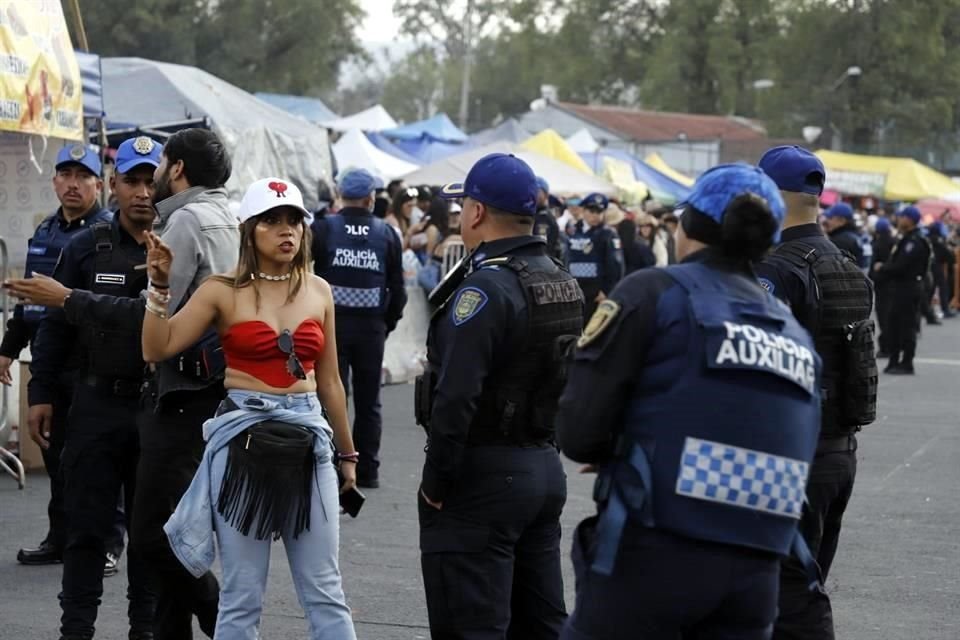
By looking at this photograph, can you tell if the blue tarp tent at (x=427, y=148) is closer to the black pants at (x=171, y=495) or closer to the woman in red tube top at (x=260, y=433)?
the black pants at (x=171, y=495)

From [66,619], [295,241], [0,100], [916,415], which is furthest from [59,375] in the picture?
[916,415]

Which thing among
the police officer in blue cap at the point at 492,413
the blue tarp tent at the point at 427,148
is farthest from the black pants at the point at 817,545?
the blue tarp tent at the point at 427,148

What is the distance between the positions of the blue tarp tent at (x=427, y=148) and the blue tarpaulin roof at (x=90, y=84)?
19363 mm

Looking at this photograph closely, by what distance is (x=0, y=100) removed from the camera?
9922 mm

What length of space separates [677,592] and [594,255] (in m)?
13.6

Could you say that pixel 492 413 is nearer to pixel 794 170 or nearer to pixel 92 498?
pixel 794 170

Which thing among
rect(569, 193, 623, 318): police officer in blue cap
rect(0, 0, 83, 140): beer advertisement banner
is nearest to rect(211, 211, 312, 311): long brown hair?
rect(0, 0, 83, 140): beer advertisement banner

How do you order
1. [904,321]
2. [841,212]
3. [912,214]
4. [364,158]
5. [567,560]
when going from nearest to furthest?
1. [567,560]
2. [841,212]
3. [904,321]
4. [912,214]
5. [364,158]

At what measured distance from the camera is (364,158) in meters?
26.7

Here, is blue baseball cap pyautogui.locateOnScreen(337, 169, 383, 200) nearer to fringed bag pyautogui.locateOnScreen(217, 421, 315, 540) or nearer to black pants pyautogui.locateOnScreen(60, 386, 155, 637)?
black pants pyautogui.locateOnScreen(60, 386, 155, 637)

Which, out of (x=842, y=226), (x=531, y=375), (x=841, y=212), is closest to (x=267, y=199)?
(x=531, y=375)

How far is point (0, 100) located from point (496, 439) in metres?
6.20

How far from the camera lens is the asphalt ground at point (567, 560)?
6.82m

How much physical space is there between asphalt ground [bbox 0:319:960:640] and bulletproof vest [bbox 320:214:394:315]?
121cm
